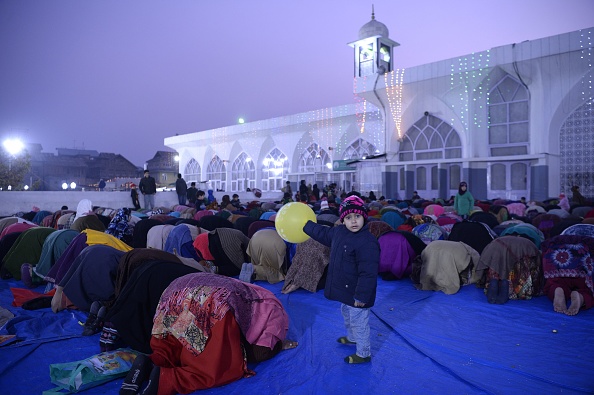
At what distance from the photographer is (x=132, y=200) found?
1329 centimetres

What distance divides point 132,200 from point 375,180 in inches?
436

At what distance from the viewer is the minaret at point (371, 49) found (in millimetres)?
20203

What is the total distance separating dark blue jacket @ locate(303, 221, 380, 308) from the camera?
120 inches

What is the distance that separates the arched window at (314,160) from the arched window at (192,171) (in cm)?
1082

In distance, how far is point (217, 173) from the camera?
30.1 meters

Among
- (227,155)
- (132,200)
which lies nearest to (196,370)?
(132,200)

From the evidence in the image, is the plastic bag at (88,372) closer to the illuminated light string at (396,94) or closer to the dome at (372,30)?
the illuminated light string at (396,94)

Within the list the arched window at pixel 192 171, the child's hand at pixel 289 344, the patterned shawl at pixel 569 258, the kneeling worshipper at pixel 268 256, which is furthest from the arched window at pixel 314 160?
the child's hand at pixel 289 344

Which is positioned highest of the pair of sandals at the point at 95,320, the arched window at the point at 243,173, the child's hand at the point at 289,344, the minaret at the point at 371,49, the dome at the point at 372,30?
the dome at the point at 372,30

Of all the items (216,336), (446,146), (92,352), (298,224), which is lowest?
(92,352)

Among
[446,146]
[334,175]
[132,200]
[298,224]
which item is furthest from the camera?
[334,175]

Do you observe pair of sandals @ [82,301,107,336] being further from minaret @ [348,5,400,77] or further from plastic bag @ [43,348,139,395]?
minaret @ [348,5,400,77]

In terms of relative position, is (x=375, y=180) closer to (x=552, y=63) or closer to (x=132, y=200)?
(x=552, y=63)

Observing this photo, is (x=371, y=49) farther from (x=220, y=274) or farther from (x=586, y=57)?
(x=220, y=274)
